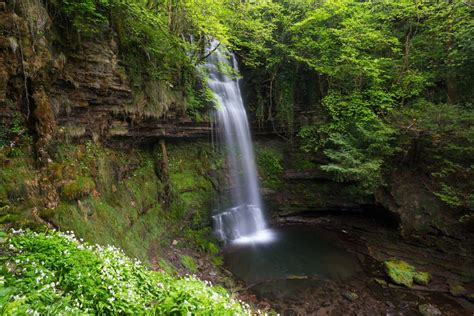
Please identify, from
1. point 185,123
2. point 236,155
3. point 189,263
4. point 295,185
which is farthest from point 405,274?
point 185,123

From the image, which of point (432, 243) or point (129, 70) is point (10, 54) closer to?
point (129, 70)

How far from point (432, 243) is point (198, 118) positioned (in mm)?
12210

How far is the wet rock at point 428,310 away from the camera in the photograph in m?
8.51

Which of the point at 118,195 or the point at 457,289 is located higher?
the point at 118,195

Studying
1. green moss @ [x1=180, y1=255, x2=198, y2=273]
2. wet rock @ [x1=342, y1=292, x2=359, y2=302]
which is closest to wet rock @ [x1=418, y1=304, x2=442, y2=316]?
wet rock @ [x1=342, y1=292, x2=359, y2=302]

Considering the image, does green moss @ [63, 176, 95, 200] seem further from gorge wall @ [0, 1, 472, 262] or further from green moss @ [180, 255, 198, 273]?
green moss @ [180, 255, 198, 273]

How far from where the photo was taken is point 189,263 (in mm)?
9703

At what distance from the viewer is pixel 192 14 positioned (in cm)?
1029

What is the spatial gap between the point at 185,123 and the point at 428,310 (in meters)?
11.9

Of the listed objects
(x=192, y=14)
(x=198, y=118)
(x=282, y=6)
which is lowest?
(x=198, y=118)

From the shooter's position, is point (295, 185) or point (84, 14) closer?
point (84, 14)

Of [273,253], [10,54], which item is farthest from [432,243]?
[10,54]

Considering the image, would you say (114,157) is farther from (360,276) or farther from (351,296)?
(360,276)

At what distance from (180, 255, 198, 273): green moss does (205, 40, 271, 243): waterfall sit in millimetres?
3730
